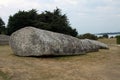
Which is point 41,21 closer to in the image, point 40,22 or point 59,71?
point 40,22

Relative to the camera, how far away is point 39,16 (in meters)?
35.9

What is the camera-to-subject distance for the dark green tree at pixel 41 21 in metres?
33.1

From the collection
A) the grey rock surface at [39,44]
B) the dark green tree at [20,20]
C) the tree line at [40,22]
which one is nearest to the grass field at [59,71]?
the grey rock surface at [39,44]

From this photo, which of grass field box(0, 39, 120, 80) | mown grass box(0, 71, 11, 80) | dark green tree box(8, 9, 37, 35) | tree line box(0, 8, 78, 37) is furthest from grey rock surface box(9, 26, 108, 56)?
dark green tree box(8, 9, 37, 35)

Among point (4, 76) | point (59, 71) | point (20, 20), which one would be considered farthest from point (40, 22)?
point (4, 76)

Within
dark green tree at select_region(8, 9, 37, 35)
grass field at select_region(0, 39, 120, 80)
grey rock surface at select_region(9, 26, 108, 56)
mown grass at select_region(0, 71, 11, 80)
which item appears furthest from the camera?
dark green tree at select_region(8, 9, 37, 35)

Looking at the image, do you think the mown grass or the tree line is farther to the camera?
the tree line

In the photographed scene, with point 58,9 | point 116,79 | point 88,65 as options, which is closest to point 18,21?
point 58,9

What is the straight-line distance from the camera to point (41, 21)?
3453 cm

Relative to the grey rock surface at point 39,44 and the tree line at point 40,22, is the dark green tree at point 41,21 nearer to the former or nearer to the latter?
the tree line at point 40,22

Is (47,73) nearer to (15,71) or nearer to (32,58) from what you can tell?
(15,71)

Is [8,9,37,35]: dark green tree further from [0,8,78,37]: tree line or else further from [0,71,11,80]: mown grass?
[0,71,11,80]: mown grass

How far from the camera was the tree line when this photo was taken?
33.1m

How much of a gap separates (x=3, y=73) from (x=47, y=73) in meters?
1.39
